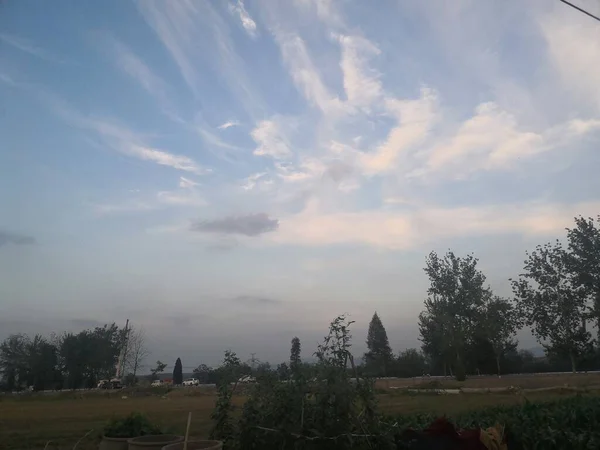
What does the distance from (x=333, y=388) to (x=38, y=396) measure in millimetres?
36499

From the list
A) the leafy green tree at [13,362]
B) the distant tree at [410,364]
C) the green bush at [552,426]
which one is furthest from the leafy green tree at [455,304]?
the leafy green tree at [13,362]

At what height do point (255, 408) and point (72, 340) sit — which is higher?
point (72, 340)

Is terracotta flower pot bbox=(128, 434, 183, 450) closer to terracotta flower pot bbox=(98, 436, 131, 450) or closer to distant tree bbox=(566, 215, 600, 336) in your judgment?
terracotta flower pot bbox=(98, 436, 131, 450)

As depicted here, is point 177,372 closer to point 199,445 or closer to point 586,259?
point 586,259

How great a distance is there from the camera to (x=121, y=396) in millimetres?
34375

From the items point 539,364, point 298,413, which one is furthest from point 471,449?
point 539,364

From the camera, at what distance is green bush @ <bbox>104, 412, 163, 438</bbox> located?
434 centimetres

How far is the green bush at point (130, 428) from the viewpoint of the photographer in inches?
171

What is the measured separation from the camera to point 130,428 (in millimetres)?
4379

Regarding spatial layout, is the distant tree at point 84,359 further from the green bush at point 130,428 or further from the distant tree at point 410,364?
the green bush at point 130,428

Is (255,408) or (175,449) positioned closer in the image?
(175,449)

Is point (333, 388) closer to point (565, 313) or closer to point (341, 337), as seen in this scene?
point (341, 337)

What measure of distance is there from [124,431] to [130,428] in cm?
6

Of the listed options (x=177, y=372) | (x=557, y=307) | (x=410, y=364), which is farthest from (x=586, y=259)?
(x=177, y=372)
